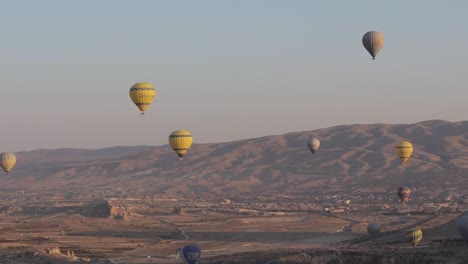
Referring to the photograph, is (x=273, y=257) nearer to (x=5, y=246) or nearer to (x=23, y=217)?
(x=5, y=246)

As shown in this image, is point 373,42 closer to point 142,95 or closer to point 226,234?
point 142,95

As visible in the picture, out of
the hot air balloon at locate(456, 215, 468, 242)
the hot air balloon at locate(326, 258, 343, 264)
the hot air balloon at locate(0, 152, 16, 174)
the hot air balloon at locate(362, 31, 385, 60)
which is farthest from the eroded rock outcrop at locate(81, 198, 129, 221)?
the hot air balloon at locate(326, 258, 343, 264)

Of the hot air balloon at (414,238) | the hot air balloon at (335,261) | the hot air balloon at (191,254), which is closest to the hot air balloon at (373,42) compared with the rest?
the hot air balloon at (414,238)

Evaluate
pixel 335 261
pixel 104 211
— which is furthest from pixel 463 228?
pixel 104 211

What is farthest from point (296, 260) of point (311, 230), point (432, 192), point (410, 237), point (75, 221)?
point (432, 192)

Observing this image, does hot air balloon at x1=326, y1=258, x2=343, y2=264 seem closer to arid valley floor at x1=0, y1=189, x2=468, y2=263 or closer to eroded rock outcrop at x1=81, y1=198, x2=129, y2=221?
arid valley floor at x1=0, y1=189, x2=468, y2=263

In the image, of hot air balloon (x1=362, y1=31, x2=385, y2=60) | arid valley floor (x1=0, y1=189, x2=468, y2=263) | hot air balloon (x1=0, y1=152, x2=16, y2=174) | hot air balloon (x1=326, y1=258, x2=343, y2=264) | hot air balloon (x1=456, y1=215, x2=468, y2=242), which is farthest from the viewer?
hot air balloon (x1=0, y1=152, x2=16, y2=174)
